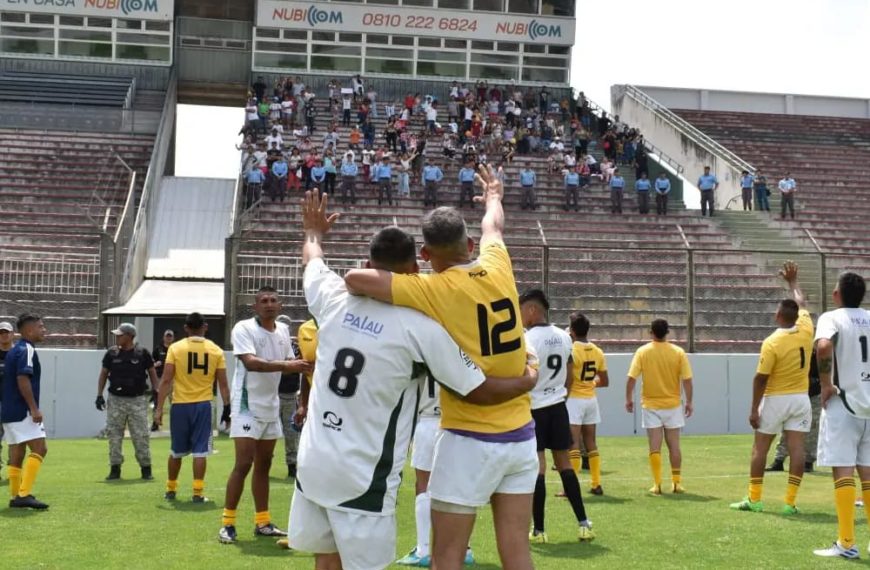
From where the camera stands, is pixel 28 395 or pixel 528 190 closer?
pixel 28 395

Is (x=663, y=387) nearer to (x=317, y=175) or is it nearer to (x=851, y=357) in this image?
(x=851, y=357)

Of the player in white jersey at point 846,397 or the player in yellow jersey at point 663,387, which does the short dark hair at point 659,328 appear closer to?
the player in yellow jersey at point 663,387

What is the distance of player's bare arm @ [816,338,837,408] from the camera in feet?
28.4

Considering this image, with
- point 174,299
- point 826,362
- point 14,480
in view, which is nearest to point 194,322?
point 14,480

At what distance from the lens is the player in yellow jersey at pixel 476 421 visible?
18.0ft

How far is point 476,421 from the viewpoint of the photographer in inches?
221

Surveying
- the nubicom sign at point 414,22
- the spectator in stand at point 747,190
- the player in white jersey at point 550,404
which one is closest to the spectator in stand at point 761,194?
the spectator in stand at point 747,190

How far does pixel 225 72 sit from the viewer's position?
41.2 meters

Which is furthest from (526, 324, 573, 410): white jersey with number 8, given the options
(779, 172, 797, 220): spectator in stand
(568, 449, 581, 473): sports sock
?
(779, 172, 797, 220): spectator in stand

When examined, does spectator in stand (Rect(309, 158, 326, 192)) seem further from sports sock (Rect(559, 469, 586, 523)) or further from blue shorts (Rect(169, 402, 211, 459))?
sports sock (Rect(559, 469, 586, 523))

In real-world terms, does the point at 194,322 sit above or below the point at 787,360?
above

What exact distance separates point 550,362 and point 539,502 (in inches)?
51.7

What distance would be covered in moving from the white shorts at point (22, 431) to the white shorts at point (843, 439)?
777 cm

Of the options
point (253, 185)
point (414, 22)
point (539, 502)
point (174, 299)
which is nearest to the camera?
point (539, 502)
